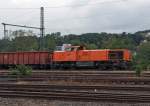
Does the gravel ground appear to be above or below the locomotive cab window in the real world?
below

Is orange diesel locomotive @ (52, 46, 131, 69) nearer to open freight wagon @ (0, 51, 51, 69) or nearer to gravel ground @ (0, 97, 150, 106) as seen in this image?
open freight wagon @ (0, 51, 51, 69)

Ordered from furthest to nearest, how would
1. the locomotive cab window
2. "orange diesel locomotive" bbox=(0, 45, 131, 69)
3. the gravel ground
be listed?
the locomotive cab window
"orange diesel locomotive" bbox=(0, 45, 131, 69)
the gravel ground

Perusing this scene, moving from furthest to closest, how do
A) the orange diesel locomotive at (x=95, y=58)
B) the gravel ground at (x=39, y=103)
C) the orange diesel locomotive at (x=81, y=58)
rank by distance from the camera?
the orange diesel locomotive at (x=81, y=58), the orange diesel locomotive at (x=95, y=58), the gravel ground at (x=39, y=103)

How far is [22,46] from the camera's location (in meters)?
104

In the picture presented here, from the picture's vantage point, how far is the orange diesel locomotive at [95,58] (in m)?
49.2

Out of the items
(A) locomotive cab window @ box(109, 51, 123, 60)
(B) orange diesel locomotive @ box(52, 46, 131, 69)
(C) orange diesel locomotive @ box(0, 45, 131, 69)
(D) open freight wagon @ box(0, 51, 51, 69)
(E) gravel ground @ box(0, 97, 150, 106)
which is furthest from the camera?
(D) open freight wagon @ box(0, 51, 51, 69)

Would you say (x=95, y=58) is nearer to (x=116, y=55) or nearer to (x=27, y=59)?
(x=116, y=55)

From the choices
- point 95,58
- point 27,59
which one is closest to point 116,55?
point 95,58

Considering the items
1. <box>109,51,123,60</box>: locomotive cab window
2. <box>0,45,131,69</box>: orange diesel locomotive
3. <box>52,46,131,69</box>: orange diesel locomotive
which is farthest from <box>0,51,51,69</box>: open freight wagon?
<box>109,51,123,60</box>: locomotive cab window

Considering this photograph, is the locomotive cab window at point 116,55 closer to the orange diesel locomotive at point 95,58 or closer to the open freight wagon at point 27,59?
the orange diesel locomotive at point 95,58

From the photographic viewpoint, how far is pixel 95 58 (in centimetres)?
4988

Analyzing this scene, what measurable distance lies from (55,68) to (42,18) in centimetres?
1090

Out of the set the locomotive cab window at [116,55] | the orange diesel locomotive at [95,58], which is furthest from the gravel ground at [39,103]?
the locomotive cab window at [116,55]

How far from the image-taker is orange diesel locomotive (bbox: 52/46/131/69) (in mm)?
49219
